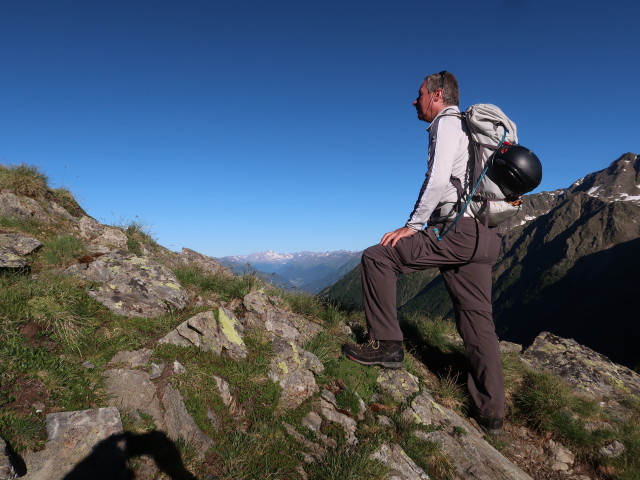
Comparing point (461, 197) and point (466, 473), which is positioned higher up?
point (461, 197)

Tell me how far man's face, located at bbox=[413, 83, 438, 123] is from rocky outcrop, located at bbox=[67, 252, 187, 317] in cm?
483

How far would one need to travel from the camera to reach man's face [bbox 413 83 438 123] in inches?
200

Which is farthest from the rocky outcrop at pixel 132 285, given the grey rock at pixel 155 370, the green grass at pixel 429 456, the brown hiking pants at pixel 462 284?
the green grass at pixel 429 456

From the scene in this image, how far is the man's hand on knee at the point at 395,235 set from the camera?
4770 mm

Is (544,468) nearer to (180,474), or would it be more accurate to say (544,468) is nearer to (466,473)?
(466,473)

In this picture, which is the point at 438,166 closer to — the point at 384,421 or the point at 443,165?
the point at 443,165

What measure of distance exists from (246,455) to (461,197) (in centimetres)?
401

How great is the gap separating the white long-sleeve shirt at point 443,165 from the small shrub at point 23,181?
9.59 meters

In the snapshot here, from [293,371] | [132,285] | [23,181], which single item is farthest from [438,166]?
[23,181]

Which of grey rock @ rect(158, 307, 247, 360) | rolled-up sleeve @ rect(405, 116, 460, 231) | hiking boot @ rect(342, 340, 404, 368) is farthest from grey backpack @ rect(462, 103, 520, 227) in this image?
grey rock @ rect(158, 307, 247, 360)

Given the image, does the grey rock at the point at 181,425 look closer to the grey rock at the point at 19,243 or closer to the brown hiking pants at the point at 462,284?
A: the brown hiking pants at the point at 462,284

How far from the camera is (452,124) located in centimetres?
457

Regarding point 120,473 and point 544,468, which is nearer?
point 120,473

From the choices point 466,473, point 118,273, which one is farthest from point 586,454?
point 118,273
